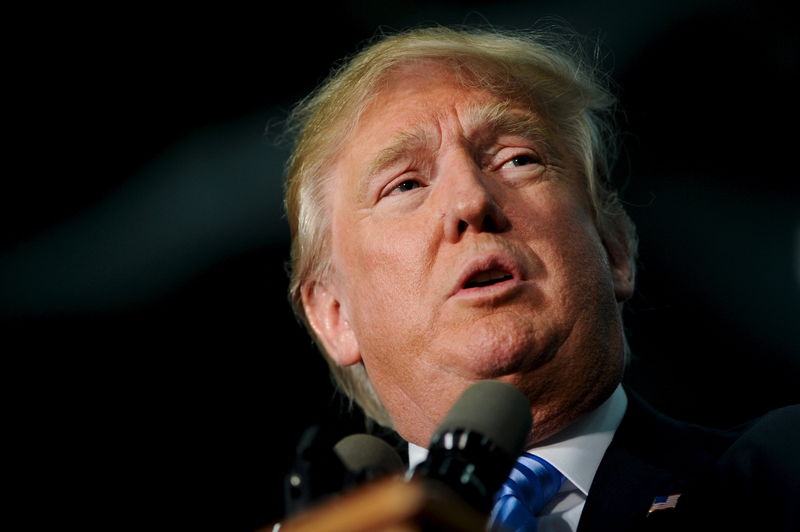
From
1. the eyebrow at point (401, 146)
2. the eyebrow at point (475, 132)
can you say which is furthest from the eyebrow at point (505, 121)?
the eyebrow at point (401, 146)

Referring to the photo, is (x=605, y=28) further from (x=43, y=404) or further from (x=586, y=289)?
(x=43, y=404)

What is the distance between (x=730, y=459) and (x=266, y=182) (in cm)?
162

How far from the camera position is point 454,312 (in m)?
1.73

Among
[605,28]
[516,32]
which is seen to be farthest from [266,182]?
[605,28]

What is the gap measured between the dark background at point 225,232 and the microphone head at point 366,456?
Answer: 54.9 inches

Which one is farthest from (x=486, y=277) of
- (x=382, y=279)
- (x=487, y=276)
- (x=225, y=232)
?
(x=225, y=232)

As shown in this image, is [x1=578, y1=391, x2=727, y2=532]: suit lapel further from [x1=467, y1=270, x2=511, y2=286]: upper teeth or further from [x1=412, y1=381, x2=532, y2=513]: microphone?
[x1=412, y1=381, x2=532, y2=513]: microphone

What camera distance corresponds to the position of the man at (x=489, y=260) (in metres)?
1.71

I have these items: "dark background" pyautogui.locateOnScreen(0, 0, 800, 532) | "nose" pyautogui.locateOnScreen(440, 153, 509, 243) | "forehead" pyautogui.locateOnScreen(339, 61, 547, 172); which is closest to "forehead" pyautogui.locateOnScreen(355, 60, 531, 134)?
"forehead" pyautogui.locateOnScreen(339, 61, 547, 172)

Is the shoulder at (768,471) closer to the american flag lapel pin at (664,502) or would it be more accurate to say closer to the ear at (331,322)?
the american flag lapel pin at (664,502)

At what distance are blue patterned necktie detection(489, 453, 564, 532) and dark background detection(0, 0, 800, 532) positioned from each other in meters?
1.01

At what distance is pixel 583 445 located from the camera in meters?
1.82

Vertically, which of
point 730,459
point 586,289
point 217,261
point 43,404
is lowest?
point 730,459

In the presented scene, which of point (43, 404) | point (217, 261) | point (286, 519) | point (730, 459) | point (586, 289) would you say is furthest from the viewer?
point (217, 261)
